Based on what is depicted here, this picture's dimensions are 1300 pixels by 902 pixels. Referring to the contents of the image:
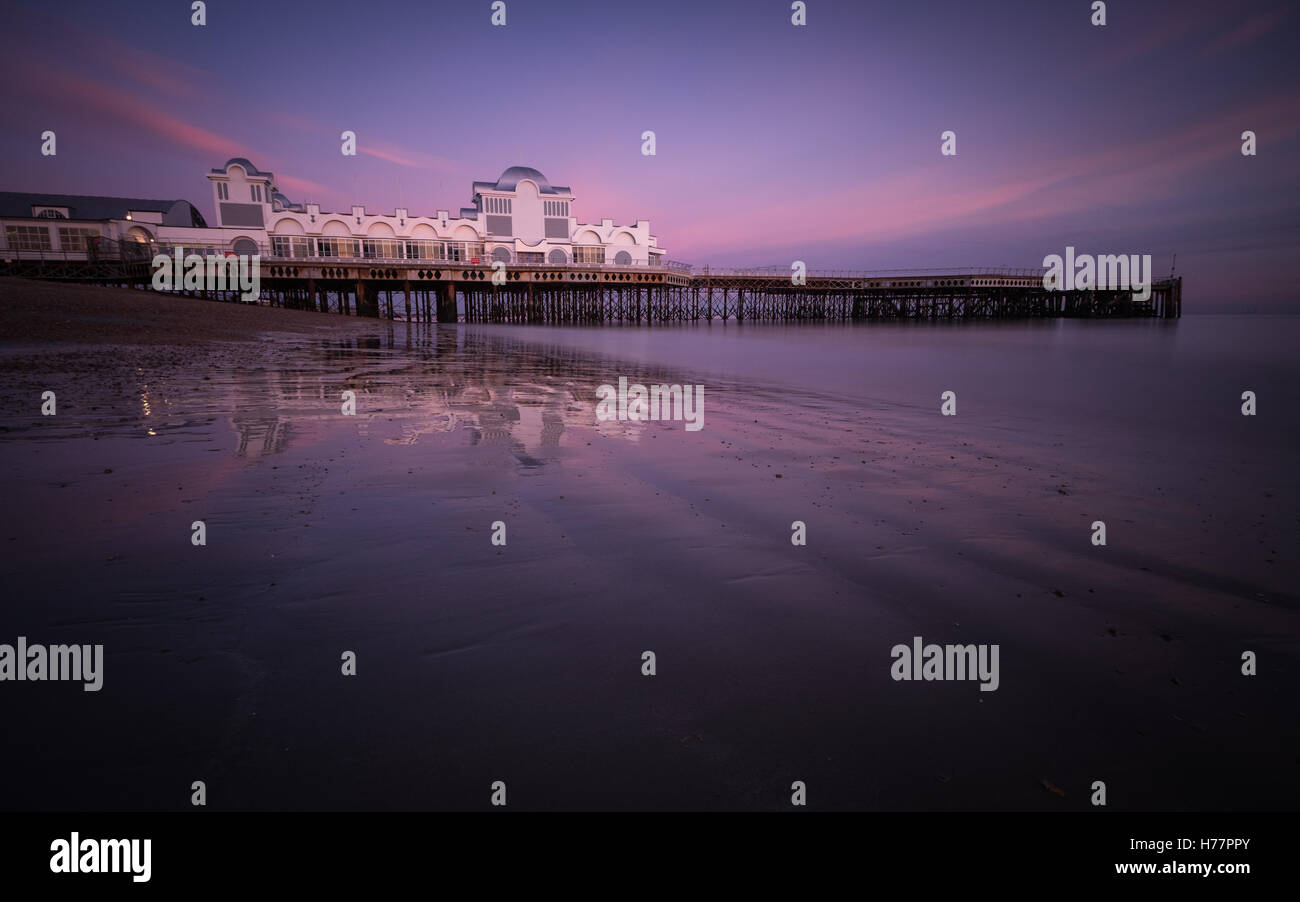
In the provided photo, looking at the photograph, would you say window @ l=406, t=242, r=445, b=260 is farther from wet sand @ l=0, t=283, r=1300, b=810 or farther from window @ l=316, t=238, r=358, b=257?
wet sand @ l=0, t=283, r=1300, b=810

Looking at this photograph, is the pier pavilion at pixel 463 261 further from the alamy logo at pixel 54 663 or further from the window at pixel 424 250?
the alamy logo at pixel 54 663

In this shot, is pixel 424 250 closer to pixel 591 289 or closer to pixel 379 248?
pixel 379 248

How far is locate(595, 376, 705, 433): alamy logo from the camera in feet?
27.6

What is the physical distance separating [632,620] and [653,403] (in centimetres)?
696

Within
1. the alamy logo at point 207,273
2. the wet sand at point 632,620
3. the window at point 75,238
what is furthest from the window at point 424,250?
the wet sand at point 632,620

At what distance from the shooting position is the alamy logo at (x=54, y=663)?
2.33 metres

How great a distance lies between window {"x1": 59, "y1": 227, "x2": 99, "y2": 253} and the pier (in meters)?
0.98

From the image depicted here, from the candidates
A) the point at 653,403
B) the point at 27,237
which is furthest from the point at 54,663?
the point at 27,237

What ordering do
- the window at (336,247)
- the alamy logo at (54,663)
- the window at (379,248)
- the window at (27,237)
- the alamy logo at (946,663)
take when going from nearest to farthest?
the alamy logo at (54,663) < the alamy logo at (946,663) < the window at (27,237) < the window at (336,247) < the window at (379,248)

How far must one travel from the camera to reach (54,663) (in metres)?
2.40

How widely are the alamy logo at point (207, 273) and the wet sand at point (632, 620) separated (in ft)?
179

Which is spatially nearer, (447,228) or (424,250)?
(424,250)
